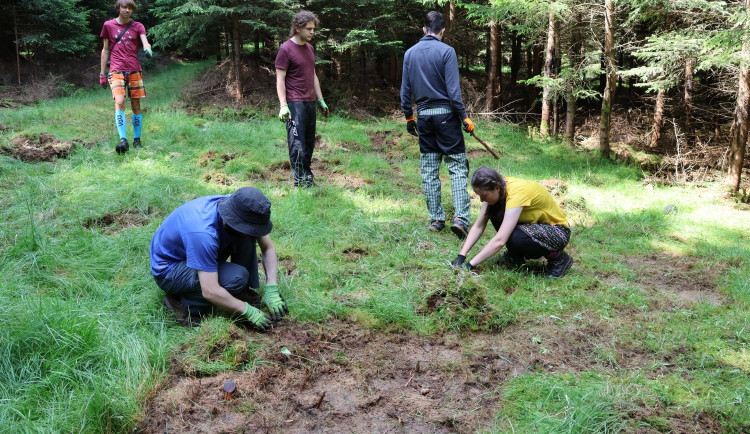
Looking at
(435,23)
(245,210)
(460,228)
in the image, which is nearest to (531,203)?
(460,228)

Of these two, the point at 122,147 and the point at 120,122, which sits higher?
the point at 120,122

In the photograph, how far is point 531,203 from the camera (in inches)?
153

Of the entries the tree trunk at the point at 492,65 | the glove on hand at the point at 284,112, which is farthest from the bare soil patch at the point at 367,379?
the tree trunk at the point at 492,65

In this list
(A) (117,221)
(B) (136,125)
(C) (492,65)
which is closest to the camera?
(A) (117,221)

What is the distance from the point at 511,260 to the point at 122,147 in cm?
506

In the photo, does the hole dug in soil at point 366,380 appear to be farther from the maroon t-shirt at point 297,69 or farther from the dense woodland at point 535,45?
the dense woodland at point 535,45

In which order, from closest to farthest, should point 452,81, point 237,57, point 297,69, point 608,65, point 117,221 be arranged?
1. point 117,221
2. point 452,81
3. point 297,69
4. point 608,65
5. point 237,57

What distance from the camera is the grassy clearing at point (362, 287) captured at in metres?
2.39

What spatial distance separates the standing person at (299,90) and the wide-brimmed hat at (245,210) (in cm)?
282

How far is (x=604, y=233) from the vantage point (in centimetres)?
526

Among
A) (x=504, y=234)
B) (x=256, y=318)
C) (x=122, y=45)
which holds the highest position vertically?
(x=122, y=45)

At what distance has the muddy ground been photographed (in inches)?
92.4

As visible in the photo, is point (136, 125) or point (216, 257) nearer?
point (216, 257)

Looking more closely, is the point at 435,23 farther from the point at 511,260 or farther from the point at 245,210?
the point at 245,210
